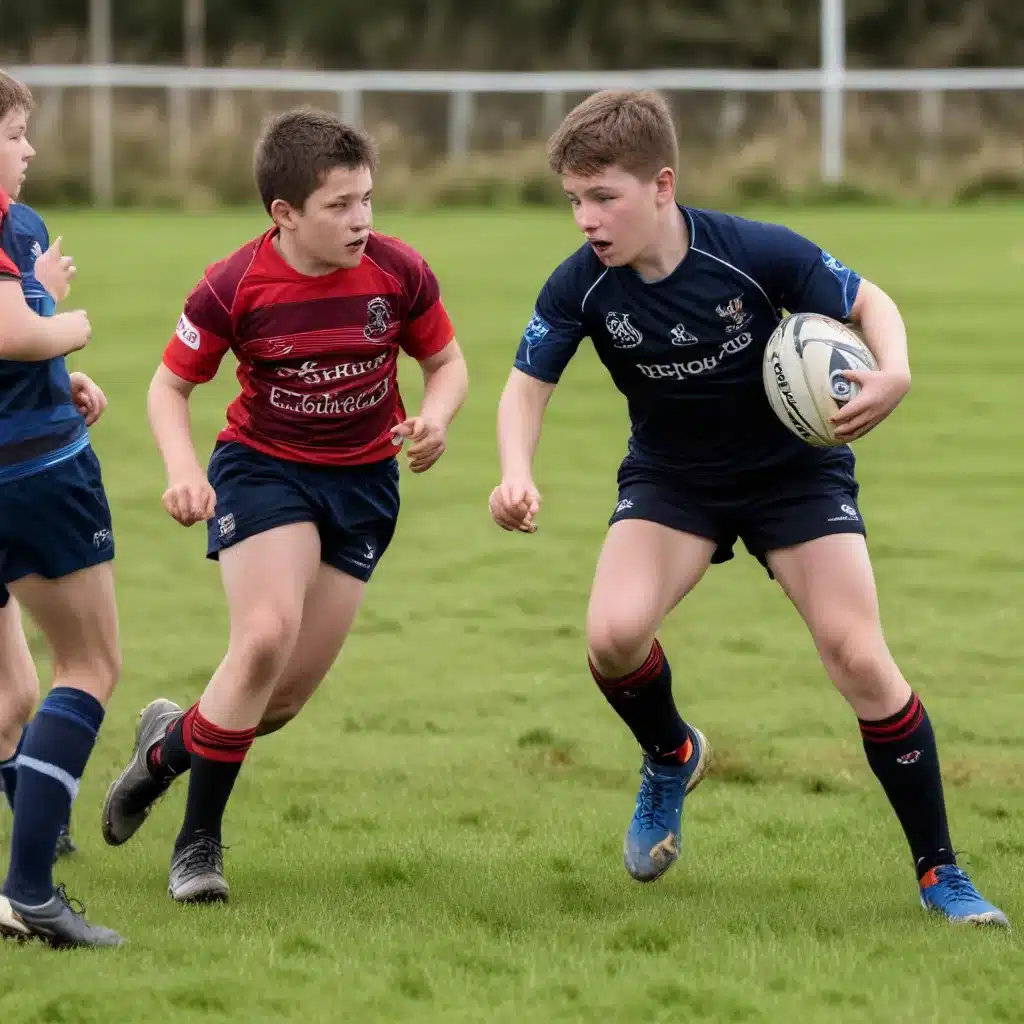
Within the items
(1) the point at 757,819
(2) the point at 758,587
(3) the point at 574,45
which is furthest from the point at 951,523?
(3) the point at 574,45

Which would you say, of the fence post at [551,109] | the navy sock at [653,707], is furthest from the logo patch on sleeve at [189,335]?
the fence post at [551,109]

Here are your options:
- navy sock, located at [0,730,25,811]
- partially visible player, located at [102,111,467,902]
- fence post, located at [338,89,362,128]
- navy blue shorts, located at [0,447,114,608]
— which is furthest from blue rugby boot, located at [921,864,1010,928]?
fence post, located at [338,89,362,128]

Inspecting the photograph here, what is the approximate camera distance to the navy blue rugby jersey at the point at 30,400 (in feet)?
14.6

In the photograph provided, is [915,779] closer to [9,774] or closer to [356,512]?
[356,512]

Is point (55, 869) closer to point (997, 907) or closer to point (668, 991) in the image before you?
point (668, 991)

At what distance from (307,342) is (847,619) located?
150 cm

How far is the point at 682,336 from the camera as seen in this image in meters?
4.98

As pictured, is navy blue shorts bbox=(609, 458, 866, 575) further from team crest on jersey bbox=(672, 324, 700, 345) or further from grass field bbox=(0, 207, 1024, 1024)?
grass field bbox=(0, 207, 1024, 1024)

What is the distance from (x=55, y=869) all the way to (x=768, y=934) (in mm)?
1947

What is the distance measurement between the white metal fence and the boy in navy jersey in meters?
26.1

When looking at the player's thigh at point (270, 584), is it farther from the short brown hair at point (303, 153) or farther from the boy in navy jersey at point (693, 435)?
the short brown hair at point (303, 153)

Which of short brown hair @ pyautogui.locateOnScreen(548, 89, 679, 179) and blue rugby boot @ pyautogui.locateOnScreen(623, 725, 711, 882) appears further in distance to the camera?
blue rugby boot @ pyautogui.locateOnScreen(623, 725, 711, 882)

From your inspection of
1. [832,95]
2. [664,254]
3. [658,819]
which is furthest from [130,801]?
[832,95]

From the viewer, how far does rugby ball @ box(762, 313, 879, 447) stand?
4.75 metres
